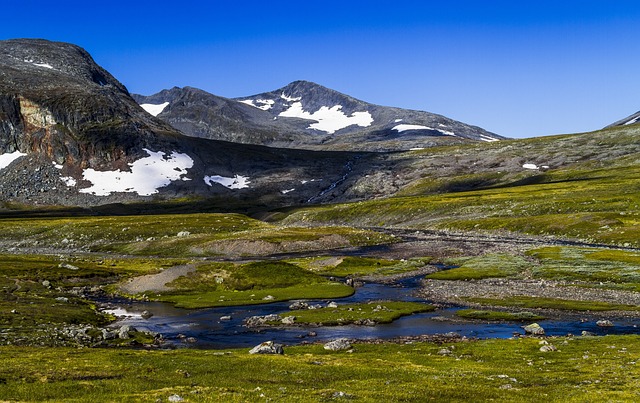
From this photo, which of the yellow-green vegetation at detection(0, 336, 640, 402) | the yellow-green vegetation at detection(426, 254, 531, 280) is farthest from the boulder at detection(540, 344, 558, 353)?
the yellow-green vegetation at detection(426, 254, 531, 280)

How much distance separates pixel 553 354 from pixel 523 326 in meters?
16.5

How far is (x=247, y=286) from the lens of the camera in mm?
94562

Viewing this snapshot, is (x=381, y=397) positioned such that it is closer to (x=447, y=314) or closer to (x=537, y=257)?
(x=447, y=314)

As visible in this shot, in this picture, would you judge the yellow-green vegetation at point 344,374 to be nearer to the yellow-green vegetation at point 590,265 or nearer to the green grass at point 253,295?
the green grass at point 253,295

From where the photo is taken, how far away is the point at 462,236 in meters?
162

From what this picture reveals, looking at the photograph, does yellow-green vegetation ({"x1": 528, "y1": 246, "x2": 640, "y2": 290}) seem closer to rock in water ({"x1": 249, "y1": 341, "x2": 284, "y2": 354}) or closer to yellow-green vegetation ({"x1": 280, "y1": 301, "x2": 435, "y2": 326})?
yellow-green vegetation ({"x1": 280, "y1": 301, "x2": 435, "y2": 326})

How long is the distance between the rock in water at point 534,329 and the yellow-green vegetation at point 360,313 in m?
15.5

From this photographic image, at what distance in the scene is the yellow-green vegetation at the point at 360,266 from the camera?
108m

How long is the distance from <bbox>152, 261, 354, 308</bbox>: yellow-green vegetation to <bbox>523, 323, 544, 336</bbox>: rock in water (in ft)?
106

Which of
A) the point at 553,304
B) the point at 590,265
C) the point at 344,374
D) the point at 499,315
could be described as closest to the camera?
the point at 344,374

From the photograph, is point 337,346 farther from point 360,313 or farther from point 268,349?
point 360,313

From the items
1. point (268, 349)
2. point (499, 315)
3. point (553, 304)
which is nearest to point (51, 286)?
point (268, 349)

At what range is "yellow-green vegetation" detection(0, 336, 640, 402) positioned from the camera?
99.7 ft

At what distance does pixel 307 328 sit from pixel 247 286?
111 ft
